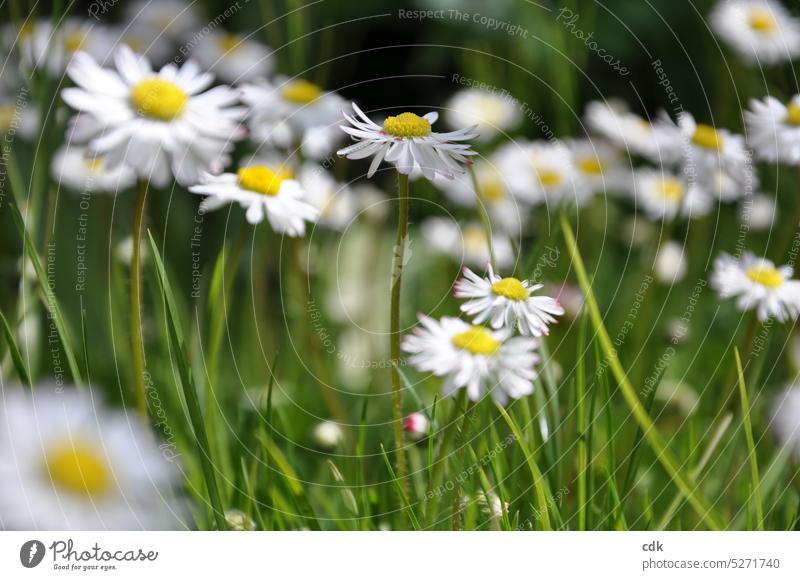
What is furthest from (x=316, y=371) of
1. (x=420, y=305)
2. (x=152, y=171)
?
(x=152, y=171)

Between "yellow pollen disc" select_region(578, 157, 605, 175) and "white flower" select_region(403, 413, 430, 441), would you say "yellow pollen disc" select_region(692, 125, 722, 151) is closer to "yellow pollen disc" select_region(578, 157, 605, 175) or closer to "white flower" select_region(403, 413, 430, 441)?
"yellow pollen disc" select_region(578, 157, 605, 175)

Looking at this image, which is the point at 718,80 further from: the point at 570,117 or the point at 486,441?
the point at 486,441

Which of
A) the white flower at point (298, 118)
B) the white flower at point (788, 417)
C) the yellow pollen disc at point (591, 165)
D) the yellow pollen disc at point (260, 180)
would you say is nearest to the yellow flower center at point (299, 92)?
the white flower at point (298, 118)

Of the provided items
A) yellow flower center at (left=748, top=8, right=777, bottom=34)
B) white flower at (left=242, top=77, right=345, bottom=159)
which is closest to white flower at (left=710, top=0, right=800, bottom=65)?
yellow flower center at (left=748, top=8, right=777, bottom=34)

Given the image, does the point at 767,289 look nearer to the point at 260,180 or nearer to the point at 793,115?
the point at 793,115

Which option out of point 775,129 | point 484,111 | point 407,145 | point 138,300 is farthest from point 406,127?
point 484,111

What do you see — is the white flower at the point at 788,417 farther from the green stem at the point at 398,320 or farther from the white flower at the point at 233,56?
the white flower at the point at 233,56
